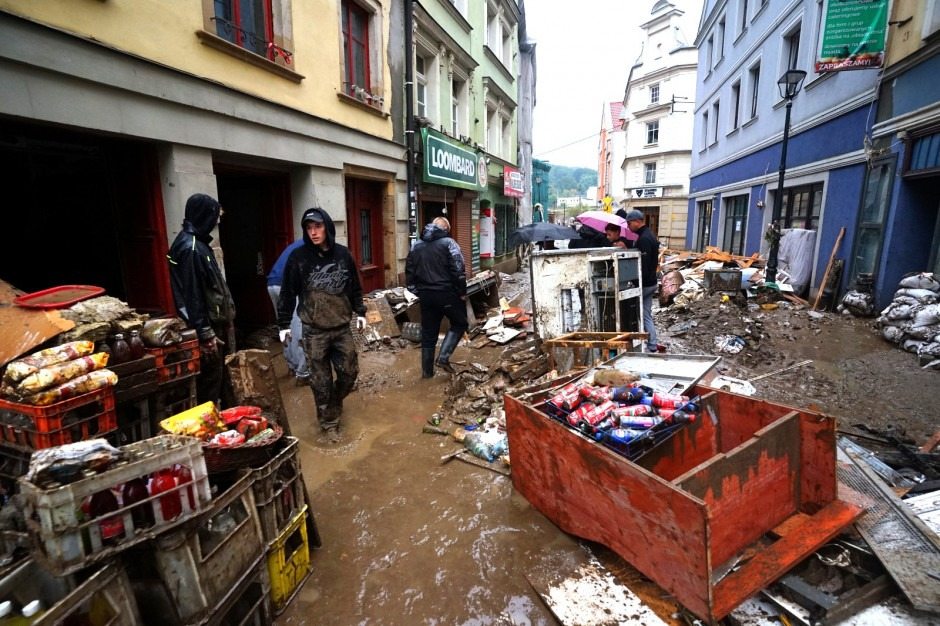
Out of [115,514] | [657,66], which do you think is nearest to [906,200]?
[115,514]

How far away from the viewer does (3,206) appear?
5242mm

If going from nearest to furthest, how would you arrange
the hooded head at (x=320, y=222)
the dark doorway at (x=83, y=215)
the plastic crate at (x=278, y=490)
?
the plastic crate at (x=278, y=490) < the hooded head at (x=320, y=222) < the dark doorway at (x=83, y=215)

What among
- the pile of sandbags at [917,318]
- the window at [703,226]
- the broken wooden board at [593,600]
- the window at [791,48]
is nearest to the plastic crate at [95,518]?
the broken wooden board at [593,600]

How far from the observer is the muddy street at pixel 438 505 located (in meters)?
2.29

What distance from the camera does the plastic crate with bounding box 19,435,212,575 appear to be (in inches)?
56.9

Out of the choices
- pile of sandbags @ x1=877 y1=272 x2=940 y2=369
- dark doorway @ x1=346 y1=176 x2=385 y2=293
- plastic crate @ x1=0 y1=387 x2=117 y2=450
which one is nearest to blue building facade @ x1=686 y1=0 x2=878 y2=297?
pile of sandbags @ x1=877 y1=272 x2=940 y2=369

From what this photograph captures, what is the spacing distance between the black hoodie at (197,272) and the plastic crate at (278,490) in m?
1.55

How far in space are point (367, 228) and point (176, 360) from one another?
581 cm

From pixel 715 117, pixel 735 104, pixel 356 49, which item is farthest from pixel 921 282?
pixel 715 117

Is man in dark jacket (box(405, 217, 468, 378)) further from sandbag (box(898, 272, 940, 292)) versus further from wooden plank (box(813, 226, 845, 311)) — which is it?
wooden plank (box(813, 226, 845, 311))

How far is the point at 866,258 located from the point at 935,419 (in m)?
4.61

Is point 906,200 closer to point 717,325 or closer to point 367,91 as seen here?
point 717,325

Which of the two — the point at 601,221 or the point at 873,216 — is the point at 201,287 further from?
the point at 873,216

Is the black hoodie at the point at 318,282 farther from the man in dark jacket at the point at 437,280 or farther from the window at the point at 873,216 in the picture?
the window at the point at 873,216
